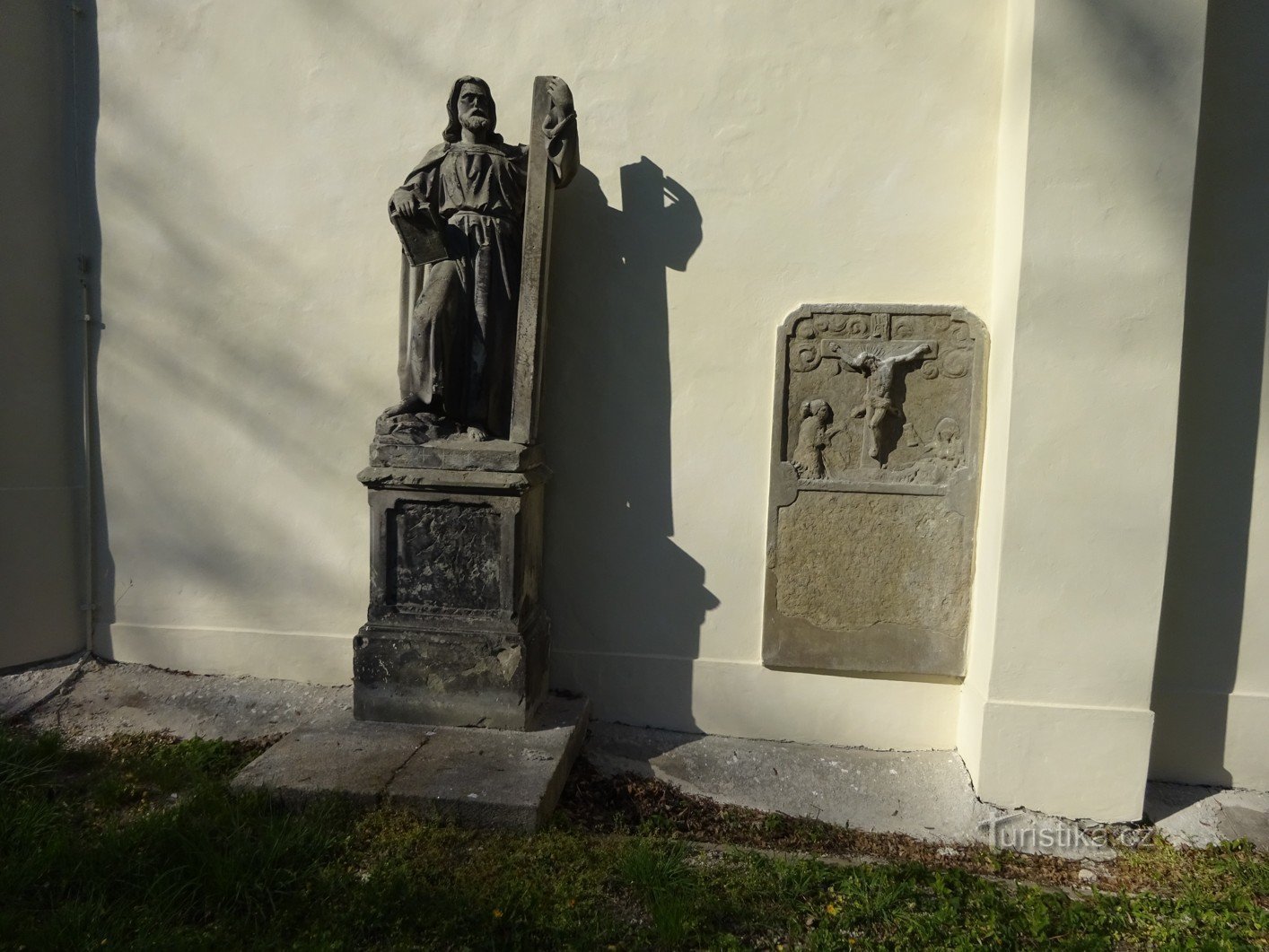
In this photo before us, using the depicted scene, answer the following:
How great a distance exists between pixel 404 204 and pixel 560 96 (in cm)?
80

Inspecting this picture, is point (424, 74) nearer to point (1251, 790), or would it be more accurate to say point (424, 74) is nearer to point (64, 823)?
point (64, 823)

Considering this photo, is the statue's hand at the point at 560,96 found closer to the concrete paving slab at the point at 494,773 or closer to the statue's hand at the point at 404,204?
the statue's hand at the point at 404,204

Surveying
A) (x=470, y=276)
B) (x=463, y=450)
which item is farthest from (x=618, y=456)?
(x=470, y=276)

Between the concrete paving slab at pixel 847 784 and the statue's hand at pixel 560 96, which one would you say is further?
the statue's hand at pixel 560 96

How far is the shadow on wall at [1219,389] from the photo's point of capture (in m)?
3.20

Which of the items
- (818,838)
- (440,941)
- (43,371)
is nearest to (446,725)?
(440,941)

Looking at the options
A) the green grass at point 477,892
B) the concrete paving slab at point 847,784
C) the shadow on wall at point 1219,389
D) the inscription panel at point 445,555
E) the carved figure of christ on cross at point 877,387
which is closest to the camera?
the green grass at point 477,892

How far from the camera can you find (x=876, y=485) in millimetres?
3482

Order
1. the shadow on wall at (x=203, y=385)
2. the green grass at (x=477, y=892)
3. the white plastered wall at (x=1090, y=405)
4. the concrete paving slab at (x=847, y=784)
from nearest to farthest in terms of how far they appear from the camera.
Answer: the green grass at (x=477, y=892), the white plastered wall at (x=1090, y=405), the concrete paving slab at (x=847, y=784), the shadow on wall at (x=203, y=385)

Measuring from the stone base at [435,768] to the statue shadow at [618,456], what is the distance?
1.53 feet

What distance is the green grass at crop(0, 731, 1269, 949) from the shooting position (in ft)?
7.37

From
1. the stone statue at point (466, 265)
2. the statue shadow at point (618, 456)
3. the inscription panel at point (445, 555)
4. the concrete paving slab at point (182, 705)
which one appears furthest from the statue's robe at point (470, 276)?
the concrete paving slab at point (182, 705)

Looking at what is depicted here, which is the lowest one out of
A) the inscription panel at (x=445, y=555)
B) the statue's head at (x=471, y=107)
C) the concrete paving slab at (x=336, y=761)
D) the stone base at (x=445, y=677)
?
the concrete paving slab at (x=336, y=761)

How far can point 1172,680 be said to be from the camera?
3.41 meters
